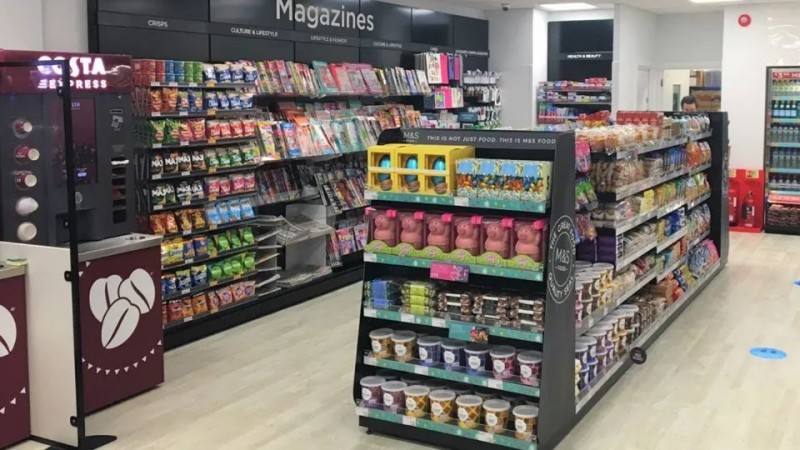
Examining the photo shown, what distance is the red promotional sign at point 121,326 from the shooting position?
5.04m

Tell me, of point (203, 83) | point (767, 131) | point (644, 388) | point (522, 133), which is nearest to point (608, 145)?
point (522, 133)

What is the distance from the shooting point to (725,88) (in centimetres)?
1225

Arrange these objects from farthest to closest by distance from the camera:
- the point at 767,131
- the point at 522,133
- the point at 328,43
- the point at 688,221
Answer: the point at 767,131, the point at 328,43, the point at 688,221, the point at 522,133

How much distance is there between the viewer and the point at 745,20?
12039 millimetres

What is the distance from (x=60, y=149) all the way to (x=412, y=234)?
2297mm

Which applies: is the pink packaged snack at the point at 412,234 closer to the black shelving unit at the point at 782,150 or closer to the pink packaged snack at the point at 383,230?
the pink packaged snack at the point at 383,230

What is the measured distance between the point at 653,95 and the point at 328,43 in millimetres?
8024

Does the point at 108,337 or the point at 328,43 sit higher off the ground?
the point at 328,43

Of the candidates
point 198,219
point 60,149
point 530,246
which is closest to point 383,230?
point 530,246

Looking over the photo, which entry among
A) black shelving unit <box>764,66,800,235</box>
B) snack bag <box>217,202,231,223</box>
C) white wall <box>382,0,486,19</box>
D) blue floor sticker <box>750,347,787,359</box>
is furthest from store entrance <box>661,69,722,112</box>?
snack bag <box>217,202,231,223</box>

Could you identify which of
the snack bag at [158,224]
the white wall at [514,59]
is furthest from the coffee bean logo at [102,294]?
the white wall at [514,59]

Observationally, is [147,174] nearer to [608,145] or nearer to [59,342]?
[59,342]

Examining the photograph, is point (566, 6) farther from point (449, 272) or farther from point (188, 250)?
point (449, 272)

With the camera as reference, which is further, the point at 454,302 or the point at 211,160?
the point at 211,160
